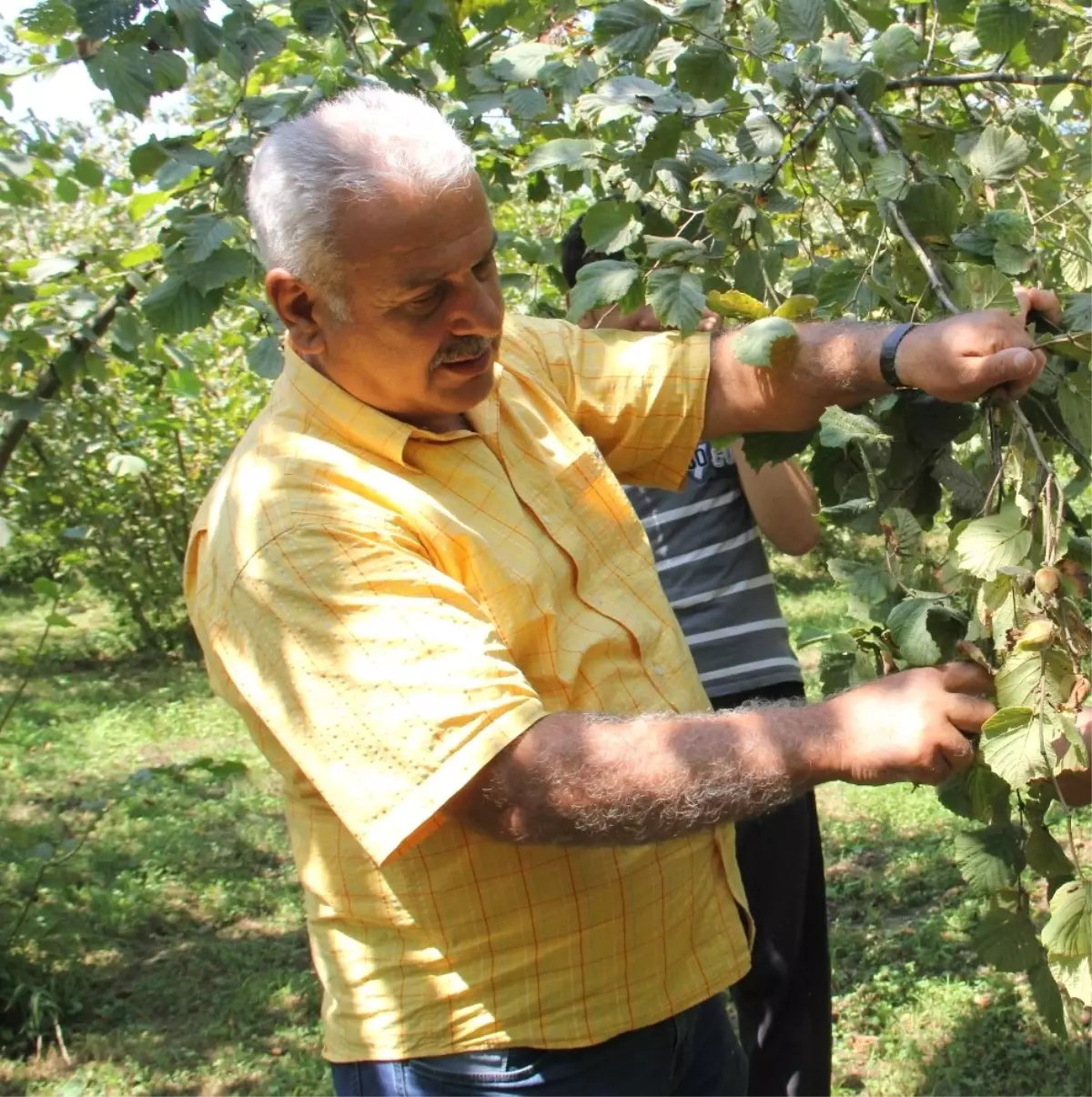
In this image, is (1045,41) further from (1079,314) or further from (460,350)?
(460,350)

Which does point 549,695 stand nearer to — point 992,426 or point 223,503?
point 223,503

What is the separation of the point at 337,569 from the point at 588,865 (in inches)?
19.7

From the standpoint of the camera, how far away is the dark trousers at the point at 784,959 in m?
2.89

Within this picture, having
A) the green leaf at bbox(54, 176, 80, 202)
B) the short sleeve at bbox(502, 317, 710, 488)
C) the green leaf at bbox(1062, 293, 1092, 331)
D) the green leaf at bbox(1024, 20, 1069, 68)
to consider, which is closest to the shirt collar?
the short sleeve at bbox(502, 317, 710, 488)

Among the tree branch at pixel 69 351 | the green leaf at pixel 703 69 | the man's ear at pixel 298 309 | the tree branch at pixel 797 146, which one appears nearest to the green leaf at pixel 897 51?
the tree branch at pixel 797 146

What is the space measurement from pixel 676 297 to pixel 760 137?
0.37 metres

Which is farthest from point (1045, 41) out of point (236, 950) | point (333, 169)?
point (236, 950)

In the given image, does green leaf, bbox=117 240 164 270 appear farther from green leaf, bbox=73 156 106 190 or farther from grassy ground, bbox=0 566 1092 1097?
grassy ground, bbox=0 566 1092 1097

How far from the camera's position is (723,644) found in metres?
2.89

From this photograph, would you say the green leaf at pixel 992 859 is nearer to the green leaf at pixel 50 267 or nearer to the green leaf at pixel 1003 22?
the green leaf at pixel 1003 22

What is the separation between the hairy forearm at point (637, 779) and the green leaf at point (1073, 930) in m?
0.30

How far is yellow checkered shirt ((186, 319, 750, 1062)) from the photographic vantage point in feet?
4.68

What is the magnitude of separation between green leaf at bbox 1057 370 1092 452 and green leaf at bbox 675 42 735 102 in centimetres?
92

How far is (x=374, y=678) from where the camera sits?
1.42 m
